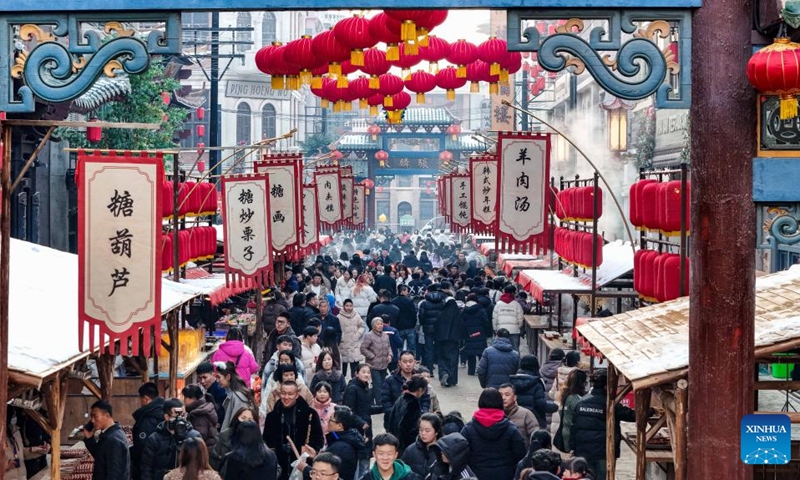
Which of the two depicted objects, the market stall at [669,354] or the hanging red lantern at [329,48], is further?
the hanging red lantern at [329,48]

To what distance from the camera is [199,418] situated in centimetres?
1154

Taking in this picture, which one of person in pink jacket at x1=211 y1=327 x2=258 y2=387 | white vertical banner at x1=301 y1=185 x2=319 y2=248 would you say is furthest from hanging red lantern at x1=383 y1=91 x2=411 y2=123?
person in pink jacket at x1=211 y1=327 x2=258 y2=387

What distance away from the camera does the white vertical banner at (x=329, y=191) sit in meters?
31.6

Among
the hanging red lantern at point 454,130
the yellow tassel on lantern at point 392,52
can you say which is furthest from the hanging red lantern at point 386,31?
the hanging red lantern at point 454,130

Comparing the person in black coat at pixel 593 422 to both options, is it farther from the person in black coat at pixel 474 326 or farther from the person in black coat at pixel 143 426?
the person in black coat at pixel 474 326

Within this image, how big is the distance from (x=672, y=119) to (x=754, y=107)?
74.3 feet

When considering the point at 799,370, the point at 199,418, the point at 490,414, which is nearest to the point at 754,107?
the point at 490,414

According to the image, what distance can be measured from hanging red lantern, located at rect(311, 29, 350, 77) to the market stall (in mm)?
5203

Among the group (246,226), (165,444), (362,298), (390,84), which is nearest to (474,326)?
(362,298)

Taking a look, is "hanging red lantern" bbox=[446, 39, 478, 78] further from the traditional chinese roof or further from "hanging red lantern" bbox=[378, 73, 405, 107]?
the traditional chinese roof

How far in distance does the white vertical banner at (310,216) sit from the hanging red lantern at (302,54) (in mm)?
9625

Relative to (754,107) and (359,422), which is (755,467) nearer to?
(359,422)

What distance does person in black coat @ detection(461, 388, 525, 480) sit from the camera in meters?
10.1

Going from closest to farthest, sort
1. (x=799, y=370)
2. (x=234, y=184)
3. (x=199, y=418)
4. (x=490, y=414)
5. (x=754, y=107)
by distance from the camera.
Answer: (x=754, y=107) → (x=490, y=414) → (x=199, y=418) → (x=799, y=370) → (x=234, y=184)
